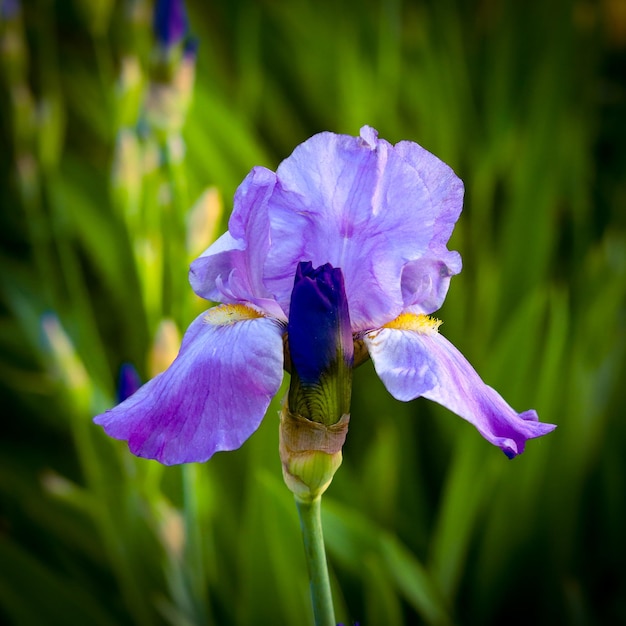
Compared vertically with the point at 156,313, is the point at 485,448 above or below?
below

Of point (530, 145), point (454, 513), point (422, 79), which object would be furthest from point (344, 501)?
point (422, 79)

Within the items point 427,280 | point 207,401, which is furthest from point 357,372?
point 207,401

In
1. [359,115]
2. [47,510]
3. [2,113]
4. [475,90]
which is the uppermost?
[2,113]

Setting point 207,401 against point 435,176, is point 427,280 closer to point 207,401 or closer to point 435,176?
point 435,176

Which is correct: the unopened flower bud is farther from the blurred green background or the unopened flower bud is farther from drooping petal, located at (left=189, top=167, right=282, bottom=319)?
the blurred green background

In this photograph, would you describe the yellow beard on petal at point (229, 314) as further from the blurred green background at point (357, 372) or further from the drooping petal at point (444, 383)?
the blurred green background at point (357, 372)

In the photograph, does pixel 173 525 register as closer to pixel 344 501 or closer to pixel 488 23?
pixel 344 501

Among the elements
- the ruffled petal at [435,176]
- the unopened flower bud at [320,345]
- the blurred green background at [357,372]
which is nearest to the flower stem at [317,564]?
the unopened flower bud at [320,345]

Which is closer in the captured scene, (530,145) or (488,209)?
(530,145)
